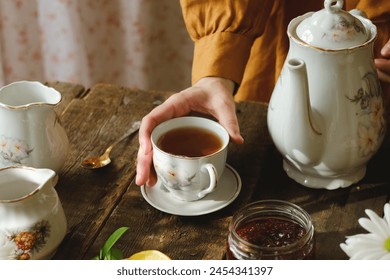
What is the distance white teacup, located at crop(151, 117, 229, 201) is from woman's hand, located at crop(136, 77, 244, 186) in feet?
0.08

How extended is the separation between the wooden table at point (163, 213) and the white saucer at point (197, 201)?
0.01m

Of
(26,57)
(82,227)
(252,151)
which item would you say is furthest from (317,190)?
(26,57)

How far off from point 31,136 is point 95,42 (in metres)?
1.33

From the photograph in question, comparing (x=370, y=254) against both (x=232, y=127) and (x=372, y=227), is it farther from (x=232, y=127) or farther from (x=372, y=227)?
(x=232, y=127)

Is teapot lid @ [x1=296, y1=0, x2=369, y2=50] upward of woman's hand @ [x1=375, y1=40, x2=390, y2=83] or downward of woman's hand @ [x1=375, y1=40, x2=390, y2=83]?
upward

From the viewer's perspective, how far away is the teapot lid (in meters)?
0.99

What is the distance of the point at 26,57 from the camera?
7.68ft

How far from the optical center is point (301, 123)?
1.02m

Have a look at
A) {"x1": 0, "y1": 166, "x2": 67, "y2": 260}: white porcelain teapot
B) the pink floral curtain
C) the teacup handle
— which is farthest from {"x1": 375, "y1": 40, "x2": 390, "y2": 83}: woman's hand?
the pink floral curtain

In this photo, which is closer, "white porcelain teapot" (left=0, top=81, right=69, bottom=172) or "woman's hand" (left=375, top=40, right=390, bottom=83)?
"white porcelain teapot" (left=0, top=81, right=69, bottom=172)

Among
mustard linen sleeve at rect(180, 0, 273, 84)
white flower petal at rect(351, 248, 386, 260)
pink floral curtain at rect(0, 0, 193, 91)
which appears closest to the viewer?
white flower petal at rect(351, 248, 386, 260)

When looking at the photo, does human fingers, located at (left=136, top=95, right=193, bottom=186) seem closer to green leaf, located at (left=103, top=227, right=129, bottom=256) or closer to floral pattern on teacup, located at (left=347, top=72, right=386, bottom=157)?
green leaf, located at (left=103, top=227, right=129, bottom=256)

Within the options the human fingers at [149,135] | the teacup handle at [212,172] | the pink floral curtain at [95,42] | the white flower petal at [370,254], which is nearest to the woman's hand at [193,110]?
the human fingers at [149,135]
